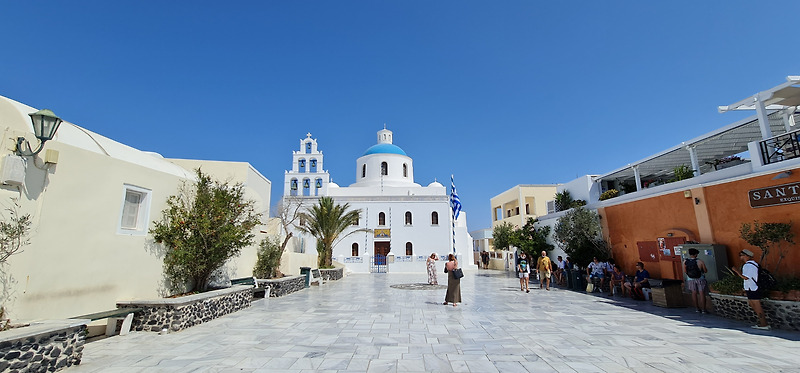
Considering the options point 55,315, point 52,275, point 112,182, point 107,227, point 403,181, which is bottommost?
point 55,315

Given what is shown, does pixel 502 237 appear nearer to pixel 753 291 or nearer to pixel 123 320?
pixel 753 291

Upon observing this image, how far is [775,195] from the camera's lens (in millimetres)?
7094

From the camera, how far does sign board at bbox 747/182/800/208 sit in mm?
6796

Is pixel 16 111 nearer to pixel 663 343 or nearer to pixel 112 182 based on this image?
pixel 112 182

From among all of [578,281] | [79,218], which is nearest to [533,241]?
[578,281]

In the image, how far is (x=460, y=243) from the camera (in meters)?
30.3

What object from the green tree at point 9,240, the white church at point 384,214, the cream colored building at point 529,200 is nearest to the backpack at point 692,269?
the green tree at point 9,240

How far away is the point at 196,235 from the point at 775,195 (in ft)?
37.6

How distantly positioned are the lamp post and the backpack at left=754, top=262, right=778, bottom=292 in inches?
441

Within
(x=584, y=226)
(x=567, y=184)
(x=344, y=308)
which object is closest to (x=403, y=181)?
(x=567, y=184)

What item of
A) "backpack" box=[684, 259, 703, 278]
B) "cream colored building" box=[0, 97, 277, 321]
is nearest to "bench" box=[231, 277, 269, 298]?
→ "cream colored building" box=[0, 97, 277, 321]

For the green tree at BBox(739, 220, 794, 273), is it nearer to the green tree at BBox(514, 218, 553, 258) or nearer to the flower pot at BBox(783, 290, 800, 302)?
the flower pot at BBox(783, 290, 800, 302)

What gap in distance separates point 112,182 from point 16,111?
1.70 metres

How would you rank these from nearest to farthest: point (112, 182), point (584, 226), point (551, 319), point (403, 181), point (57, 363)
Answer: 1. point (57, 363)
2. point (112, 182)
3. point (551, 319)
4. point (584, 226)
5. point (403, 181)
